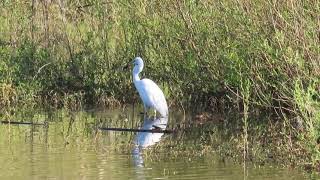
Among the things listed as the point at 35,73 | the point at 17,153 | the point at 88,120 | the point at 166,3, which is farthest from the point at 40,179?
the point at 35,73

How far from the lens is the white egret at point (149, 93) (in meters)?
12.9

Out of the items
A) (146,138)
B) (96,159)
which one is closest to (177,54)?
(146,138)

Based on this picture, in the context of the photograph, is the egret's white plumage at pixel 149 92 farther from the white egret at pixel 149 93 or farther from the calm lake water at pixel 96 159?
the calm lake water at pixel 96 159

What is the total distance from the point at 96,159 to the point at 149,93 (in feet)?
12.5

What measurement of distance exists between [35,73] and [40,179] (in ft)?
21.3

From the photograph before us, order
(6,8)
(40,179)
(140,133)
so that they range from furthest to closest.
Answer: (6,8) → (140,133) → (40,179)

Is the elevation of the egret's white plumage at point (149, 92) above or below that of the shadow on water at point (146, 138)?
above

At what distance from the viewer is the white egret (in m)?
12.9

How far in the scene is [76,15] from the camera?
15.5 meters

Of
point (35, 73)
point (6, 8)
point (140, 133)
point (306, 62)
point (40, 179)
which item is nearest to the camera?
point (40, 179)

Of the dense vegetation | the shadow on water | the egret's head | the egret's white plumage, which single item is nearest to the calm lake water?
the shadow on water

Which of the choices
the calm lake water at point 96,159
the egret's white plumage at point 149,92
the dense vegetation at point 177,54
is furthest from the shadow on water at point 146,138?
the dense vegetation at point 177,54

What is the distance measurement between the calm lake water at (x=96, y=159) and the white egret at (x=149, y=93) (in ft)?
2.82

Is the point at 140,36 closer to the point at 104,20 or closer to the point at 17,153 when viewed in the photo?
the point at 104,20
